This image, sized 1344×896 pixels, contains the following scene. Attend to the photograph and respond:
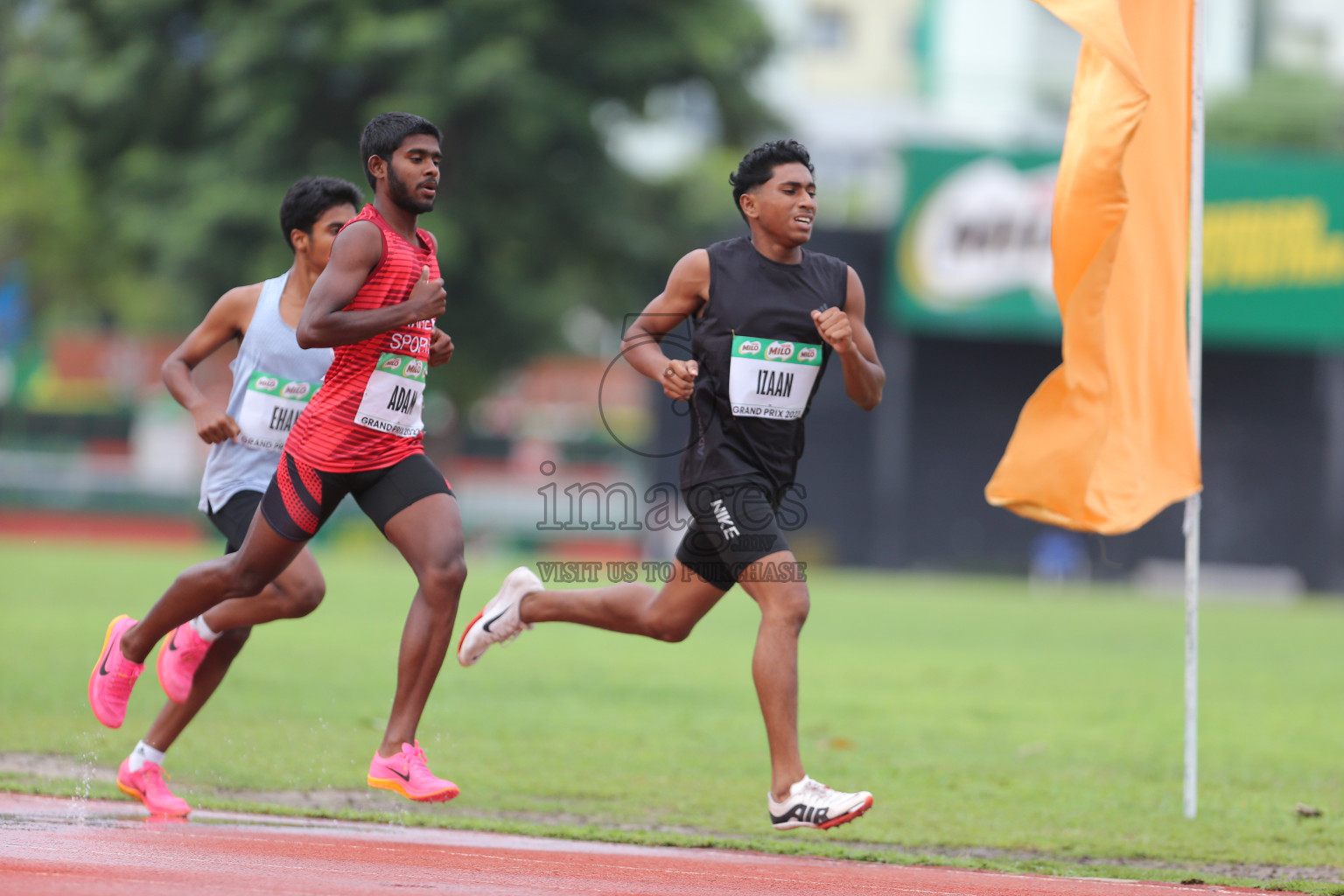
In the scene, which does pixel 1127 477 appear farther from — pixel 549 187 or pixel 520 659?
pixel 549 187

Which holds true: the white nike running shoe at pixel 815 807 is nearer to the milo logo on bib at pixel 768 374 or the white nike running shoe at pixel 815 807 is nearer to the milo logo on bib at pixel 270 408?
the milo logo on bib at pixel 768 374

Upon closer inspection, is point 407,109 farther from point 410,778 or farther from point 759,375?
point 410,778

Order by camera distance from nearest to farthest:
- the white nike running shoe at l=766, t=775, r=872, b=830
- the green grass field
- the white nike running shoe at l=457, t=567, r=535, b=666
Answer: the white nike running shoe at l=766, t=775, r=872, b=830
the green grass field
the white nike running shoe at l=457, t=567, r=535, b=666

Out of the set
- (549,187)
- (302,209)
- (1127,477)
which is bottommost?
(1127,477)

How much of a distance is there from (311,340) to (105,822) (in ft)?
6.82

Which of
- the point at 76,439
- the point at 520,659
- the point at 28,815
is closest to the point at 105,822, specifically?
the point at 28,815

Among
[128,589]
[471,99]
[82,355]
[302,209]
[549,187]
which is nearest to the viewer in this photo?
[302,209]

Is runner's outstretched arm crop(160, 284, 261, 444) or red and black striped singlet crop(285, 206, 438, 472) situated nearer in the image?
red and black striped singlet crop(285, 206, 438, 472)

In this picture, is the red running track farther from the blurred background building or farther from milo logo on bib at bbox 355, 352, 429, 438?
the blurred background building

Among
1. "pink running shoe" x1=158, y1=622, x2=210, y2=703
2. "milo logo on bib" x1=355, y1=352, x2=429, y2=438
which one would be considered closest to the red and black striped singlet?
"milo logo on bib" x1=355, y1=352, x2=429, y2=438

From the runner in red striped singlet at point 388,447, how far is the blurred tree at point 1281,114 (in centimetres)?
2784

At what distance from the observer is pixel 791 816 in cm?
576

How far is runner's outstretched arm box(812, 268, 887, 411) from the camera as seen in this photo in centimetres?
606

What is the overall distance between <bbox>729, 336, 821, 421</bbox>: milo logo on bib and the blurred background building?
17975 mm
